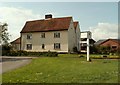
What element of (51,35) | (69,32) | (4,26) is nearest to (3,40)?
(4,26)

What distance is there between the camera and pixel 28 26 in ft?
213

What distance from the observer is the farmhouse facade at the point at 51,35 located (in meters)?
58.3

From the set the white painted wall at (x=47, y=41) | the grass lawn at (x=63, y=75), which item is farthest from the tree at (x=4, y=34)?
the grass lawn at (x=63, y=75)

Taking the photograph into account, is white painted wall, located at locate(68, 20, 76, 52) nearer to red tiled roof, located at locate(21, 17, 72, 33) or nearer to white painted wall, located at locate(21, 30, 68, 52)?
white painted wall, located at locate(21, 30, 68, 52)

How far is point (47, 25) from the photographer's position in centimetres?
6150

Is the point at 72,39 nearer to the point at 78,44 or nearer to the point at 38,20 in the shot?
the point at 78,44

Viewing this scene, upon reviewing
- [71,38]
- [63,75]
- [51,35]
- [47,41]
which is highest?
[51,35]

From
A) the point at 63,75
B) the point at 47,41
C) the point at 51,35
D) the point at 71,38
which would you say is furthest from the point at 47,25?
the point at 63,75

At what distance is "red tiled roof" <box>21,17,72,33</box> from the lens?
5888cm

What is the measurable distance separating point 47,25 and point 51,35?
3150 millimetres

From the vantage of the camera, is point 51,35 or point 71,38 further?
point 71,38

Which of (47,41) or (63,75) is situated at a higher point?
(47,41)

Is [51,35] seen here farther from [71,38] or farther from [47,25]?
[71,38]

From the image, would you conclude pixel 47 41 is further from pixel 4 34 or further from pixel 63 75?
pixel 63 75
